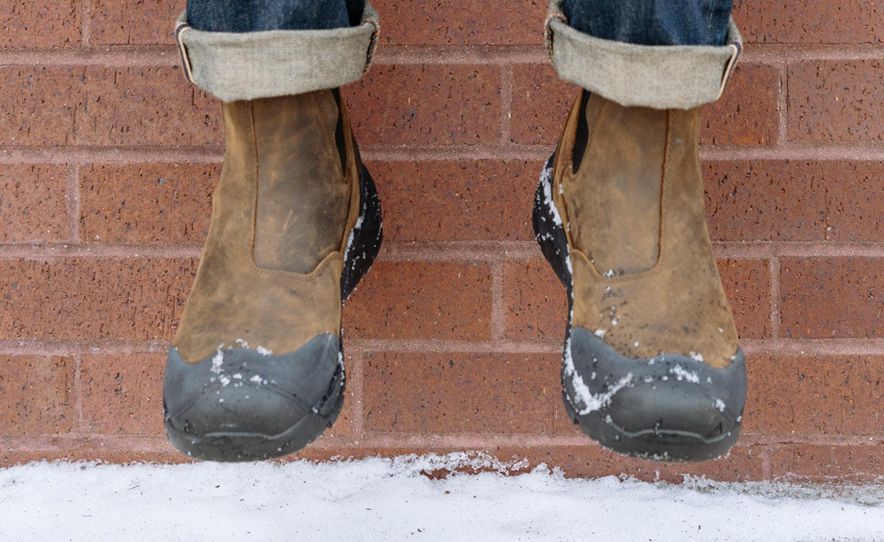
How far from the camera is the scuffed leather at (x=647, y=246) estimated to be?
812 mm

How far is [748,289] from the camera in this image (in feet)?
3.80

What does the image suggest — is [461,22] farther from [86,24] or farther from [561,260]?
[86,24]

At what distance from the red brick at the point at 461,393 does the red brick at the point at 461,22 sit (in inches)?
18.8

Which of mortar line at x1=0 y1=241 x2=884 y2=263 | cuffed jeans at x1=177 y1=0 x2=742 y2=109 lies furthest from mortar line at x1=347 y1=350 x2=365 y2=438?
cuffed jeans at x1=177 y1=0 x2=742 y2=109

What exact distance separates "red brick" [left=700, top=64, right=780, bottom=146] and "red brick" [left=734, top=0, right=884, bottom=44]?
2.1 inches

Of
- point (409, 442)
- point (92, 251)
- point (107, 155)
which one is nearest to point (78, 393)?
point (92, 251)

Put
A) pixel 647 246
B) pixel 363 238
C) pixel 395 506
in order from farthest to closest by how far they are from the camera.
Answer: pixel 395 506, pixel 363 238, pixel 647 246

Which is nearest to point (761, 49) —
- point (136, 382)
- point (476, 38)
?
point (476, 38)

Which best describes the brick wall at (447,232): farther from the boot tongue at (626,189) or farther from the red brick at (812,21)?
the boot tongue at (626,189)

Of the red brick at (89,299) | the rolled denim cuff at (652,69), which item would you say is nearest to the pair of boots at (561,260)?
the rolled denim cuff at (652,69)

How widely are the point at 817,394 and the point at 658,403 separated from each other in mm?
556

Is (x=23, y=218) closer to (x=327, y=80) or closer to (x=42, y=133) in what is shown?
(x=42, y=133)

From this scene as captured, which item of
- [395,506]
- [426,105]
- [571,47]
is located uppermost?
[571,47]

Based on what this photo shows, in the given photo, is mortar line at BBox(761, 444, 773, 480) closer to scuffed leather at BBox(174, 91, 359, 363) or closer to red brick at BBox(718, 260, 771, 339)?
red brick at BBox(718, 260, 771, 339)
